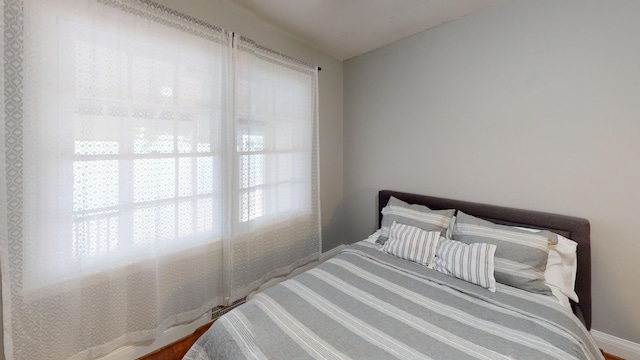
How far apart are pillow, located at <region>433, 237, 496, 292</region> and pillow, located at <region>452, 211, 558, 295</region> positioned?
81 mm

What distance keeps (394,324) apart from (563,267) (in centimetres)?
126

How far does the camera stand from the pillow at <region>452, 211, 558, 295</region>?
1470mm

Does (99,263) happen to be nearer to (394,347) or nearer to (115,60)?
(115,60)

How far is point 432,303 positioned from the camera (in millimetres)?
1349

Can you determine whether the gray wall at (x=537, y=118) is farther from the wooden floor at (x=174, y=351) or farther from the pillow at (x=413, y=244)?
the wooden floor at (x=174, y=351)

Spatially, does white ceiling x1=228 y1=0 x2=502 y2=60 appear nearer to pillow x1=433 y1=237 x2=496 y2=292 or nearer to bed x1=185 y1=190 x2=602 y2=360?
bed x1=185 y1=190 x2=602 y2=360

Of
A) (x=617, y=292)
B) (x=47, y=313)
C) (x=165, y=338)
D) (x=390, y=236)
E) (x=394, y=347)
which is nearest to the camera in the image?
(x=394, y=347)

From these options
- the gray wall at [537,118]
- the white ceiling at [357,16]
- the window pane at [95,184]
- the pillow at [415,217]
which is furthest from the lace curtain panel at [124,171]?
the gray wall at [537,118]

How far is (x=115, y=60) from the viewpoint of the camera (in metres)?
1.39

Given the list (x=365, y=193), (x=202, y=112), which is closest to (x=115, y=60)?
(x=202, y=112)

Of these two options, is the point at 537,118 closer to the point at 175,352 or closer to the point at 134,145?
the point at 134,145

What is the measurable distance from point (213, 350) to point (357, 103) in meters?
2.65

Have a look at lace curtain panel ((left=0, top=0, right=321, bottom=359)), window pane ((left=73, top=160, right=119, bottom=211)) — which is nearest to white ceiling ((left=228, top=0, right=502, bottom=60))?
lace curtain panel ((left=0, top=0, right=321, bottom=359))

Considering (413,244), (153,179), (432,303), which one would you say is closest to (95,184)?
(153,179)
